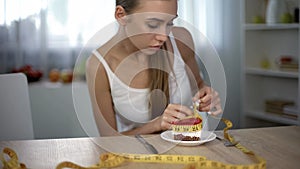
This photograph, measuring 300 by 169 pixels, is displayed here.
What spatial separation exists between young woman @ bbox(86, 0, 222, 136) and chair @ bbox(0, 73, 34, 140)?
0.26m

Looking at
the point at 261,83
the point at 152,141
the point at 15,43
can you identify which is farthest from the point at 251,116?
the point at 152,141

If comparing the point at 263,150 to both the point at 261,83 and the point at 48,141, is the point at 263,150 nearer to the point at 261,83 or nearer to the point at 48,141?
the point at 48,141

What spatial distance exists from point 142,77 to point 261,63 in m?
2.06

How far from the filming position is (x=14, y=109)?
1713 millimetres

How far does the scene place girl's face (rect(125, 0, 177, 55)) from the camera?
1.25 meters

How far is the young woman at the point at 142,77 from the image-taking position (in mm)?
1317

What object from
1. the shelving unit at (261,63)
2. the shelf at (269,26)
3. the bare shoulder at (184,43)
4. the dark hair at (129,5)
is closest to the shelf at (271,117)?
the shelving unit at (261,63)

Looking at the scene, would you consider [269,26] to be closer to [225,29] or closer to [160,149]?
[225,29]

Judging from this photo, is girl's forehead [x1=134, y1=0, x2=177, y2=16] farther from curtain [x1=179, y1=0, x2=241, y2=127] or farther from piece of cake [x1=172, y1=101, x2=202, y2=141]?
curtain [x1=179, y1=0, x2=241, y2=127]

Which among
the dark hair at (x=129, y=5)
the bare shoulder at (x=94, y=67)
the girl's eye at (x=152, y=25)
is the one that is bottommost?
the bare shoulder at (x=94, y=67)

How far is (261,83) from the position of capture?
11.7 feet

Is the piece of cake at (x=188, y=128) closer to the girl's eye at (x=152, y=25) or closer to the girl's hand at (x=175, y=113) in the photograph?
the girl's hand at (x=175, y=113)

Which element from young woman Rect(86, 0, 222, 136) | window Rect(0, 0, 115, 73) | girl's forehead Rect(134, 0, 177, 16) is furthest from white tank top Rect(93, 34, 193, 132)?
window Rect(0, 0, 115, 73)

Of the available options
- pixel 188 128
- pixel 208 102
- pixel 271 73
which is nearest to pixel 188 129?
pixel 188 128
